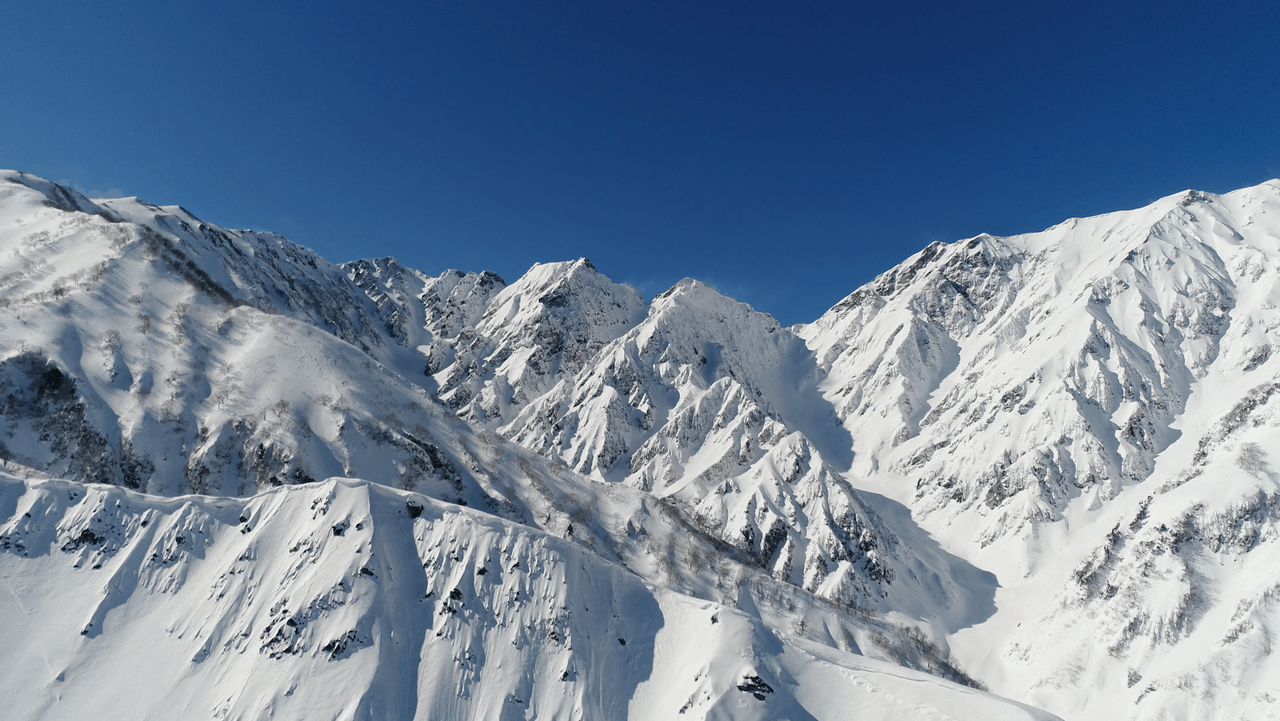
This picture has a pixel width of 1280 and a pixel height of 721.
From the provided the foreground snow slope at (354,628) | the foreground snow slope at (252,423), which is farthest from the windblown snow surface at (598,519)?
the foreground snow slope at (252,423)

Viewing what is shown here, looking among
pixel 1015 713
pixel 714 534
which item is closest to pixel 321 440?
pixel 714 534

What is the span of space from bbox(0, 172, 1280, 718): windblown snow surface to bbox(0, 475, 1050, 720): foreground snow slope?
0.82ft

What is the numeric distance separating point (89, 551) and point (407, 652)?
27444mm

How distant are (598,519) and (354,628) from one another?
5938 cm

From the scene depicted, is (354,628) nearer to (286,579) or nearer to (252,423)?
(286,579)

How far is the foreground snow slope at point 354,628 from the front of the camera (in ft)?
150

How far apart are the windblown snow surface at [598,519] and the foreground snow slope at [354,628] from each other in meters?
0.25

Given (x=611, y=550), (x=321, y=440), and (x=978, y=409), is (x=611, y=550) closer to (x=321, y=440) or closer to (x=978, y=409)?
(x=321, y=440)

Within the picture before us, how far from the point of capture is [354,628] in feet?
162

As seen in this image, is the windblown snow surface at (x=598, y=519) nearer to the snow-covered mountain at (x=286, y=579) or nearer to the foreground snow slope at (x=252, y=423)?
the snow-covered mountain at (x=286, y=579)

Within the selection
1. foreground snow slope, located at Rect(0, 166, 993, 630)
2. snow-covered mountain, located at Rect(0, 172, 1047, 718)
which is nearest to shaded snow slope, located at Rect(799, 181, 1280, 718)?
foreground snow slope, located at Rect(0, 166, 993, 630)

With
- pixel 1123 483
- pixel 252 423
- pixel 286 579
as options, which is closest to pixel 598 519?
pixel 252 423

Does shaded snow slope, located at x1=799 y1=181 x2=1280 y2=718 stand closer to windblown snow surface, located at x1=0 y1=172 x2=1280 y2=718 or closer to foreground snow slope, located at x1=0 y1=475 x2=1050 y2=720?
windblown snow surface, located at x1=0 y1=172 x2=1280 y2=718

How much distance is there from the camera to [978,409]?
173m
